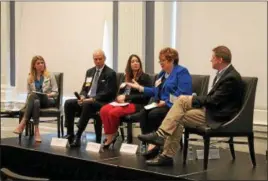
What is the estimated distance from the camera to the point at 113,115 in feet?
14.2

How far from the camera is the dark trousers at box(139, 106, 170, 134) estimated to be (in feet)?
12.9

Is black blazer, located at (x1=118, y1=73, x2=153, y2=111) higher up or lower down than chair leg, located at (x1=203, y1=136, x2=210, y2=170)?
higher up

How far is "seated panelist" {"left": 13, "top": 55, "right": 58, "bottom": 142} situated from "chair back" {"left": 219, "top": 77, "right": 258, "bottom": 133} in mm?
2186

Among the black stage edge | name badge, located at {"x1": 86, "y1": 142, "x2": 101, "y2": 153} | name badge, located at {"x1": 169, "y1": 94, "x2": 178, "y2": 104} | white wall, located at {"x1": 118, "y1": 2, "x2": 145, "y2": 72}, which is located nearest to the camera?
the black stage edge

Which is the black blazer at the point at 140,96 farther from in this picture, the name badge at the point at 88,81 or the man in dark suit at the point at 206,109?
the man in dark suit at the point at 206,109

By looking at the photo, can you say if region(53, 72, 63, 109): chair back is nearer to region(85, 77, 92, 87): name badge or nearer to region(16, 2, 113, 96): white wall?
region(85, 77, 92, 87): name badge

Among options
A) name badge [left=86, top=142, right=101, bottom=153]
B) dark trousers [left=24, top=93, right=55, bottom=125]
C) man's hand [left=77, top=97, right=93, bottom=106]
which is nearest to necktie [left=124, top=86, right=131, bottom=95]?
man's hand [left=77, top=97, right=93, bottom=106]

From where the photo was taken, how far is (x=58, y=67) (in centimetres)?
665

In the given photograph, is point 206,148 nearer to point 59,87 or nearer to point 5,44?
point 59,87

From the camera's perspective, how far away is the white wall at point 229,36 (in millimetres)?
4559

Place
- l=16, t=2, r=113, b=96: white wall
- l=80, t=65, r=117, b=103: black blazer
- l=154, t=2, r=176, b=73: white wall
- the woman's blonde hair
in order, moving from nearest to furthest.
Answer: l=80, t=65, r=117, b=103: black blazer, the woman's blonde hair, l=154, t=2, r=176, b=73: white wall, l=16, t=2, r=113, b=96: white wall

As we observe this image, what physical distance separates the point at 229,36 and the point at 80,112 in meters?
1.79

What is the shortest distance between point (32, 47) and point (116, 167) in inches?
152

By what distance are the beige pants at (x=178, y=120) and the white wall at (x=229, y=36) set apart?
119 centimetres
